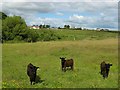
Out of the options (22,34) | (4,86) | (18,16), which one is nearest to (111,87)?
(4,86)

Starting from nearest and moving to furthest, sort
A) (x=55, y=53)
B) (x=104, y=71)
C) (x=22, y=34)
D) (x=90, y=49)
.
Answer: (x=104, y=71), (x=55, y=53), (x=90, y=49), (x=22, y=34)

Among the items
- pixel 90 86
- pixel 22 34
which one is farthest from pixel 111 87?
pixel 22 34

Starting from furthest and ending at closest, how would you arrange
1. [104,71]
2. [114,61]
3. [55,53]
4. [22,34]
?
[22,34] < [55,53] < [114,61] < [104,71]

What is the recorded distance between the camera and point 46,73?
78.6 feet

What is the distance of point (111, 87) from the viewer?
59.2ft

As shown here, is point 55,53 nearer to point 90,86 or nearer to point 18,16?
point 90,86

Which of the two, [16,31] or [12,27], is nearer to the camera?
[16,31]

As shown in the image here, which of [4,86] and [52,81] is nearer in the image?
[4,86]

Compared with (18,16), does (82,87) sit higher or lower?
lower

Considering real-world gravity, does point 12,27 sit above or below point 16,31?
above

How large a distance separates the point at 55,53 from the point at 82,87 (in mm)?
22611

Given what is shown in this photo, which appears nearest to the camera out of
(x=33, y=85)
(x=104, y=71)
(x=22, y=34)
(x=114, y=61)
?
(x=33, y=85)

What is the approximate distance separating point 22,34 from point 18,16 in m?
8.37

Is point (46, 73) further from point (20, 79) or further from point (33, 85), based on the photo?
point (33, 85)
